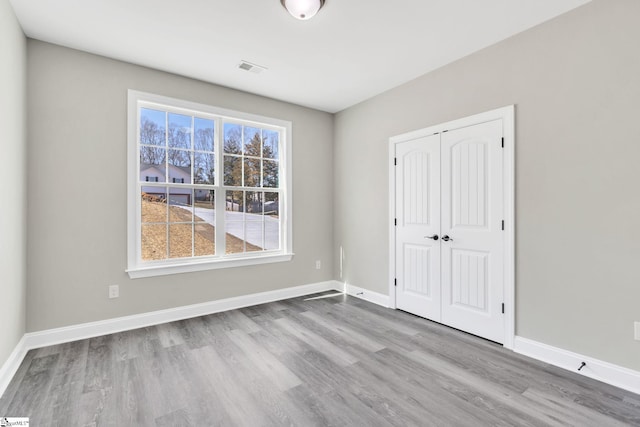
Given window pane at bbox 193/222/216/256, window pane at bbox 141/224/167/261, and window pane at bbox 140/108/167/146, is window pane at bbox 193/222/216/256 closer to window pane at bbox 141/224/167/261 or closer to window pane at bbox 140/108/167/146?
window pane at bbox 141/224/167/261

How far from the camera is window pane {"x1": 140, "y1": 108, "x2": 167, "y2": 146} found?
3.36 m

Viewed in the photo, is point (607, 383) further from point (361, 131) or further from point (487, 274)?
point (361, 131)

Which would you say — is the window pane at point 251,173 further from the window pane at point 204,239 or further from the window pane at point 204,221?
the window pane at point 204,239

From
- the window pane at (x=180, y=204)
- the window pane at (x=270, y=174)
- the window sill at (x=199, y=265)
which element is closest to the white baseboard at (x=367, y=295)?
the window sill at (x=199, y=265)

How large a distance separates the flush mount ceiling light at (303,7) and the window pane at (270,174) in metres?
2.20

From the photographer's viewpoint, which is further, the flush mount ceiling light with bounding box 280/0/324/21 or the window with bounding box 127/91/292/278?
the window with bounding box 127/91/292/278

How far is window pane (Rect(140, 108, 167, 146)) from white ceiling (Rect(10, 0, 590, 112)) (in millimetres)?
490

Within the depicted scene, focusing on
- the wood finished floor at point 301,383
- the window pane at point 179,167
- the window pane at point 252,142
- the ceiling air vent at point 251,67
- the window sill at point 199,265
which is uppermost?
the ceiling air vent at point 251,67

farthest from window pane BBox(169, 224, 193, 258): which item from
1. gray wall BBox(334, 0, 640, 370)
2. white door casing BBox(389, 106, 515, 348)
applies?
gray wall BBox(334, 0, 640, 370)

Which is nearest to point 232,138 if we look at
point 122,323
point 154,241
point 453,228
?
point 154,241

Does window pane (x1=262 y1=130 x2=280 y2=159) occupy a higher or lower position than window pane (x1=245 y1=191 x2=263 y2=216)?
higher

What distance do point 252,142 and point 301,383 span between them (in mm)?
3022

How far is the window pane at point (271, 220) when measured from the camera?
4293mm

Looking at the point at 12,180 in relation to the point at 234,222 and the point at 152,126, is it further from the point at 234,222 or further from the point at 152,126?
the point at 234,222
